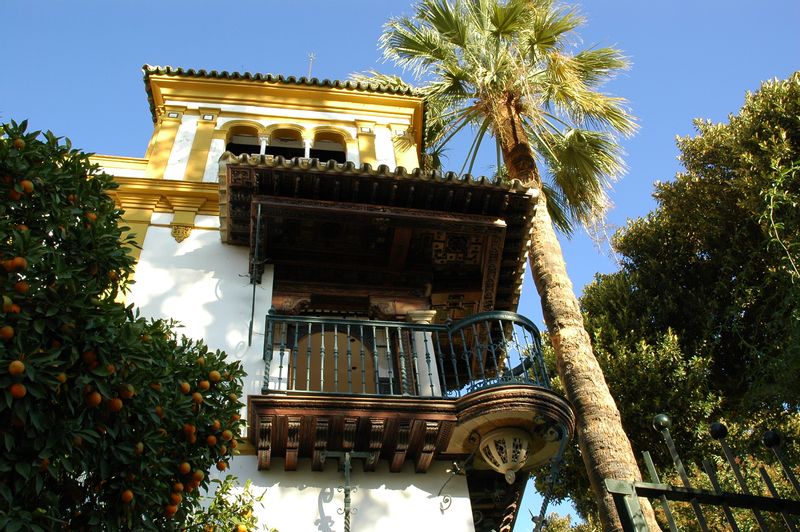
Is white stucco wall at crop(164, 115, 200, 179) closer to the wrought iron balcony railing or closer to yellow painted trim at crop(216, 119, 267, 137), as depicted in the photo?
yellow painted trim at crop(216, 119, 267, 137)

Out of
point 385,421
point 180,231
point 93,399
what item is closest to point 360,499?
point 385,421

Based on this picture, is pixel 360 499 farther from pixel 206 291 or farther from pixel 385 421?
pixel 206 291

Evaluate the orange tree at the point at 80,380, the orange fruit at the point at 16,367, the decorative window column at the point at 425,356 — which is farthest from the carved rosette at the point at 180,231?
the orange fruit at the point at 16,367

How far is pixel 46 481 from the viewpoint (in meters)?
4.21

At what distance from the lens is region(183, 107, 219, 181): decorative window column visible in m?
10.2

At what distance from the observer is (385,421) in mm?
6715

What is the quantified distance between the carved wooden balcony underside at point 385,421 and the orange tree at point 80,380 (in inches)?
51.5

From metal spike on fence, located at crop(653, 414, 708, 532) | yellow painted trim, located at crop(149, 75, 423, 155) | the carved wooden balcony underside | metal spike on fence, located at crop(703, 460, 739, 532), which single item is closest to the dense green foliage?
yellow painted trim, located at crop(149, 75, 423, 155)

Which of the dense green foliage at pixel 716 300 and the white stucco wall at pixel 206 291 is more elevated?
the dense green foliage at pixel 716 300

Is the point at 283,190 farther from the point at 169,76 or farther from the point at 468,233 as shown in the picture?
the point at 169,76

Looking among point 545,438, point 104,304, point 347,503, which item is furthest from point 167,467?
point 545,438

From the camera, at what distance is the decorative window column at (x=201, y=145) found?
10244 millimetres

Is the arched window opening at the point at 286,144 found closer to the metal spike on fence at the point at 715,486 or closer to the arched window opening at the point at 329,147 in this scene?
the arched window opening at the point at 329,147

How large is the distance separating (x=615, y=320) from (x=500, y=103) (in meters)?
6.83
